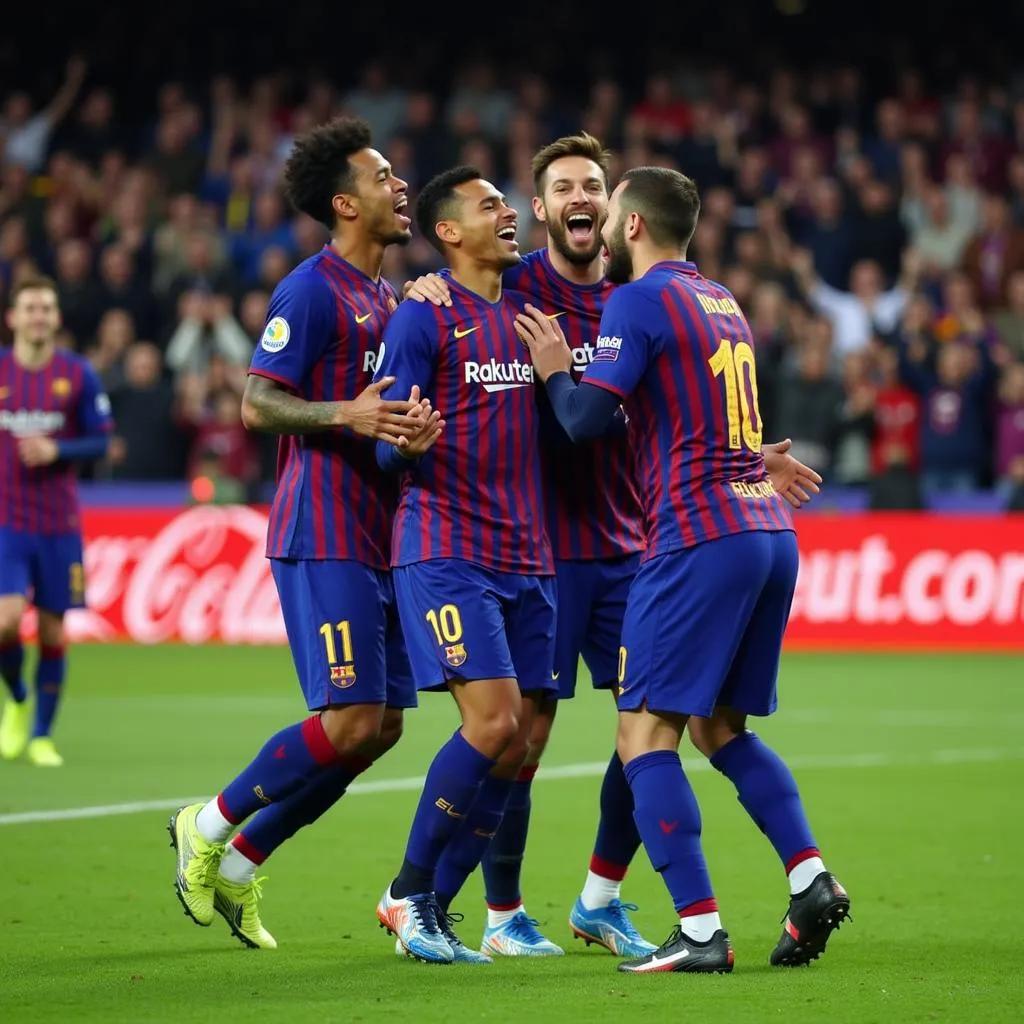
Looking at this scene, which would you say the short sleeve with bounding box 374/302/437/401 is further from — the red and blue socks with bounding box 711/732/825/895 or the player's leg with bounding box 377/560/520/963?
the red and blue socks with bounding box 711/732/825/895

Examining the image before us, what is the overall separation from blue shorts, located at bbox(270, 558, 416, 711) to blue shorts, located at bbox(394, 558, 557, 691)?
14 cm

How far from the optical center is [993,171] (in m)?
21.4

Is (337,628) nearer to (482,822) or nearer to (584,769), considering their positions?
(482,822)

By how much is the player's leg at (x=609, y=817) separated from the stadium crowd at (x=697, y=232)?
398 inches

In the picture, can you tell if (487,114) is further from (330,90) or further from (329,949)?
(329,949)

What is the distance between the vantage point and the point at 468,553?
20.1 feet

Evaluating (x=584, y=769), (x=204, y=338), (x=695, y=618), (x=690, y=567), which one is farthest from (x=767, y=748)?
(x=204, y=338)

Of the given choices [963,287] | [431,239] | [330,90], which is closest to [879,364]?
[963,287]

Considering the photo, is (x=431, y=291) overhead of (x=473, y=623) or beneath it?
overhead

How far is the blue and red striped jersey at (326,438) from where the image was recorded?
6.36 meters

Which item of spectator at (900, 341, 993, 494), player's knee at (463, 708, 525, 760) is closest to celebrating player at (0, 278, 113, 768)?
player's knee at (463, 708, 525, 760)

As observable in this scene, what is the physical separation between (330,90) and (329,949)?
1828cm

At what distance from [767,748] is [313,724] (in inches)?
56.0

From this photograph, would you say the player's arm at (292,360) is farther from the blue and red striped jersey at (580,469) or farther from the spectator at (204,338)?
the spectator at (204,338)
